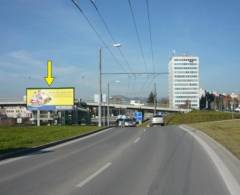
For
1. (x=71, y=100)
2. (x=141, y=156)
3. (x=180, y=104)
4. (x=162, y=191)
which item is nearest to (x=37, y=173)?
(x=162, y=191)

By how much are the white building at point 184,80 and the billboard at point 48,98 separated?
3452 centimetres

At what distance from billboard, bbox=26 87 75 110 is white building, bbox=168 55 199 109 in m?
34.5

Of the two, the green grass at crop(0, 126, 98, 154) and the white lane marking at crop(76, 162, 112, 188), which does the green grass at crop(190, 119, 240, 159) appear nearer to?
the white lane marking at crop(76, 162, 112, 188)

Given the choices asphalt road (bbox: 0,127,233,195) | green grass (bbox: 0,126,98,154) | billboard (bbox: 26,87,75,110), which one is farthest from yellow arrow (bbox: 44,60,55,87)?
asphalt road (bbox: 0,127,233,195)

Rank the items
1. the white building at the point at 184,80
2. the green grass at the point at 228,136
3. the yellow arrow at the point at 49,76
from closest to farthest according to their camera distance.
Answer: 1. the green grass at the point at 228,136
2. the yellow arrow at the point at 49,76
3. the white building at the point at 184,80

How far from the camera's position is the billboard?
215ft

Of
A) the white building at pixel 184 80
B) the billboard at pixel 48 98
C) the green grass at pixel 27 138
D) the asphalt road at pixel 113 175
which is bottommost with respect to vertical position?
the asphalt road at pixel 113 175

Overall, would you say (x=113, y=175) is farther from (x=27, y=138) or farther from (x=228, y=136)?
(x=27, y=138)

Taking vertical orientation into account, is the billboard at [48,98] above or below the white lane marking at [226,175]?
above

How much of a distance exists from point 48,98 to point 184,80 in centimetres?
6646

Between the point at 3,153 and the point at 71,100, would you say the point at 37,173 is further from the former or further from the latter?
the point at 71,100

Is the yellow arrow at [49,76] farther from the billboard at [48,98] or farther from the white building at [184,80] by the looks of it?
the white building at [184,80]

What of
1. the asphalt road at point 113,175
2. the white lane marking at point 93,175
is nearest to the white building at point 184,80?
the asphalt road at point 113,175

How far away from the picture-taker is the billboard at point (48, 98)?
6556cm
